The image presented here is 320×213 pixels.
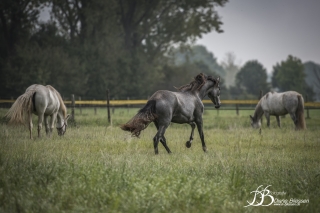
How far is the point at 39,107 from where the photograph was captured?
11.5 m

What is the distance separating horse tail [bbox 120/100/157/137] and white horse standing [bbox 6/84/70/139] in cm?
325

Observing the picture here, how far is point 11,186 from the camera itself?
18.8 ft

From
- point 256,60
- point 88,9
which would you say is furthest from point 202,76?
point 256,60

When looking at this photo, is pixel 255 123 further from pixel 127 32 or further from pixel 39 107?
pixel 127 32

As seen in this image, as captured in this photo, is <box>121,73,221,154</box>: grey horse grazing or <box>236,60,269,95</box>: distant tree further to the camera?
<box>236,60,269,95</box>: distant tree

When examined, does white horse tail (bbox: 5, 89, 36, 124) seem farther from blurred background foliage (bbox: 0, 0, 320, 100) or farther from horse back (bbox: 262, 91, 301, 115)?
blurred background foliage (bbox: 0, 0, 320, 100)

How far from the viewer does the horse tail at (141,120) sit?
898 cm

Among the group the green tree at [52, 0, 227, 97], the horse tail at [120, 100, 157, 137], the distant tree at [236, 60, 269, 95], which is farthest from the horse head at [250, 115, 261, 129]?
the distant tree at [236, 60, 269, 95]

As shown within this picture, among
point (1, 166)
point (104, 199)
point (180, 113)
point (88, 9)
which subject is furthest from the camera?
point (88, 9)

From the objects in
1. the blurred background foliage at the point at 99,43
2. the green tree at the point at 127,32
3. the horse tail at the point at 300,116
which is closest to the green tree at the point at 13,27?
the blurred background foliage at the point at 99,43

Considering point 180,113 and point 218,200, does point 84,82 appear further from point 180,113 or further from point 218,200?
point 218,200

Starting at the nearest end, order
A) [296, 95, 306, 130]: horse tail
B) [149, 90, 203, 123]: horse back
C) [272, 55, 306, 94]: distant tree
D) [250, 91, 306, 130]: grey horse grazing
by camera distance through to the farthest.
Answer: [149, 90, 203, 123]: horse back → [296, 95, 306, 130]: horse tail → [250, 91, 306, 130]: grey horse grazing → [272, 55, 306, 94]: distant tree

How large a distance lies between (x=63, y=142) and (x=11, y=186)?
15.4ft

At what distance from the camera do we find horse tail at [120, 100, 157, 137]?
898 centimetres
